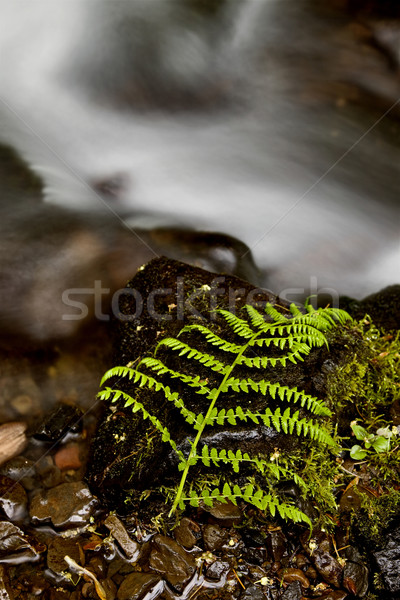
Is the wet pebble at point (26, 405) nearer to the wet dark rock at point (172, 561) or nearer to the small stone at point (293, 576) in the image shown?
the wet dark rock at point (172, 561)

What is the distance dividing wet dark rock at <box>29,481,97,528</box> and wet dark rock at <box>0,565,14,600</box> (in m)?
0.37

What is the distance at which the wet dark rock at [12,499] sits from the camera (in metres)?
2.99

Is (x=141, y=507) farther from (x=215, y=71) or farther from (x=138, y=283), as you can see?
(x=215, y=71)

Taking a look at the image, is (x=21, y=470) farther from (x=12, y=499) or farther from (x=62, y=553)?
(x=62, y=553)

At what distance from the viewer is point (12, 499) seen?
3059 millimetres

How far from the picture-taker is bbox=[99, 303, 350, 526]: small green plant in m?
2.63

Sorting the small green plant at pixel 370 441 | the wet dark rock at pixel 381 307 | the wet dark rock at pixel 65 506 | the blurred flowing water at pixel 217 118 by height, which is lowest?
the wet dark rock at pixel 65 506

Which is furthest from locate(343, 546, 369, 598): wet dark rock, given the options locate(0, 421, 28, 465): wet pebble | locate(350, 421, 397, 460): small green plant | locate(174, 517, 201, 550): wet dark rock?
locate(0, 421, 28, 465): wet pebble

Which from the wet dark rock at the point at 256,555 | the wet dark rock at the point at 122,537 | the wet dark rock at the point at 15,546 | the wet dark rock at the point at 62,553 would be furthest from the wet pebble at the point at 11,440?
the wet dark rock at the point at 256,555

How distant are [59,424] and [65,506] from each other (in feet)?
2.41

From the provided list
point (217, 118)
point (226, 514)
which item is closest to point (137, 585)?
point (226, 514)

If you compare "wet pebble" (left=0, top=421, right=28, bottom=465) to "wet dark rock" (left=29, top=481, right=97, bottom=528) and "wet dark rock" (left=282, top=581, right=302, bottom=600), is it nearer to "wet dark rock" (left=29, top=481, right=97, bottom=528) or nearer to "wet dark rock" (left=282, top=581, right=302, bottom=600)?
"wet dark rock" (left=29, top=481, right=97, bottom=528)

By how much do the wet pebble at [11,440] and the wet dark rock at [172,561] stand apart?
140cm

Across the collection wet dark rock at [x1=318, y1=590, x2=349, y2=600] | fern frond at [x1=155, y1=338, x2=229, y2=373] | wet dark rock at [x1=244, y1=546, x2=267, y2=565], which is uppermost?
fern frond at [x1=155, y1=338, x2=229, y2=373]
